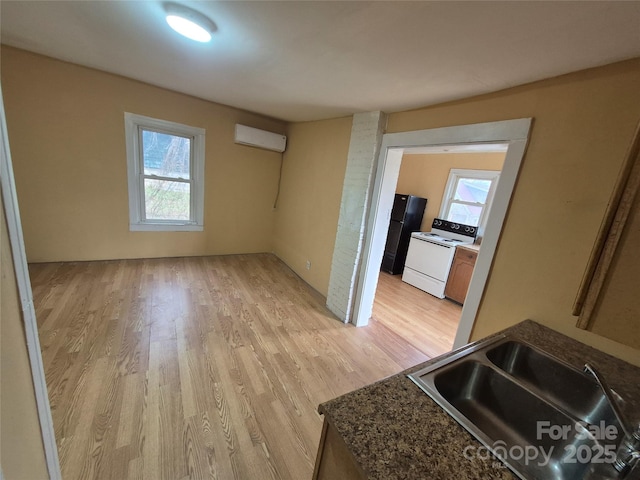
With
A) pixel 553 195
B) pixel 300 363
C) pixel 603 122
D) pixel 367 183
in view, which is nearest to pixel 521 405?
pixel 553 195

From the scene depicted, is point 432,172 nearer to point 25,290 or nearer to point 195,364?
point 195,364

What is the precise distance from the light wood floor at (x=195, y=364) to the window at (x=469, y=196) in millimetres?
1689

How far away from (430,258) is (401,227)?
774mm

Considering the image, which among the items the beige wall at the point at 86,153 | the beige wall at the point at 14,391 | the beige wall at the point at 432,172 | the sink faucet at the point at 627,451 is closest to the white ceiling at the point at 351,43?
the beige wall at the point at 86,153

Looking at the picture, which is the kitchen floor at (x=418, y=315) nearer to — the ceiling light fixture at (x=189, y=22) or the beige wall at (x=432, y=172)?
the beige wall at (x=432, y=172)

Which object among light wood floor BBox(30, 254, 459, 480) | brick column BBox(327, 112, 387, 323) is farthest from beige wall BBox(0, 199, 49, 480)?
brick column BBox(327, 112, 387, 323)

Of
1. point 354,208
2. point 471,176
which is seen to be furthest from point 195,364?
point 471,176

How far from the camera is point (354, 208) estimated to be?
2703 millimetres

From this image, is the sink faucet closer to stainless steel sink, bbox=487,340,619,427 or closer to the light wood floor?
stainless steel sink, bbox=487,340,619,427

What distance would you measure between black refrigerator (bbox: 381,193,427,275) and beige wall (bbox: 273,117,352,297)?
1706 mm

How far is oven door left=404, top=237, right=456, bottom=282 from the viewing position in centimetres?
370

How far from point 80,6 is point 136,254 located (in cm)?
287

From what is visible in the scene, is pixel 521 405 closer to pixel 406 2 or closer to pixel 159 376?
pixel 406 2

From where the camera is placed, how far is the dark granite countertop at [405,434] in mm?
615
